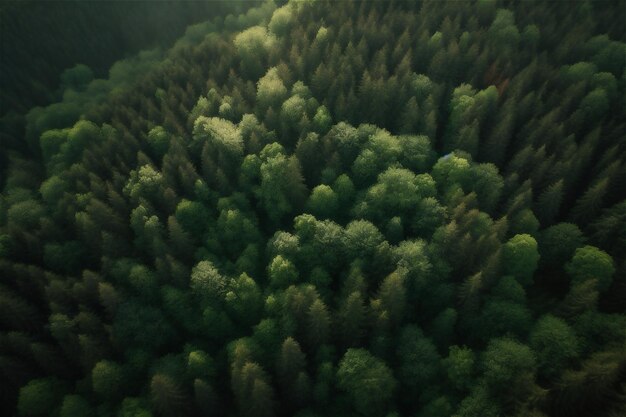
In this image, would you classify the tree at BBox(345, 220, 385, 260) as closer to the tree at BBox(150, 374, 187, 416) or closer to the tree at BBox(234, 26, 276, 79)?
the tree at BBox(150, 374, 187, 416)

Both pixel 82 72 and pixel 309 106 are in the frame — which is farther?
pixel 82 72

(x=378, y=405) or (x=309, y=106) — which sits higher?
(x=309, y=106)

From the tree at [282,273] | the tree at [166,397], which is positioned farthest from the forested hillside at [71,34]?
the tree at [166,397]

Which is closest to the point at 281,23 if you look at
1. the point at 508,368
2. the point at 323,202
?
the point at 323,202

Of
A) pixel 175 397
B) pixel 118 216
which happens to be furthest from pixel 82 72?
pixel 175 397

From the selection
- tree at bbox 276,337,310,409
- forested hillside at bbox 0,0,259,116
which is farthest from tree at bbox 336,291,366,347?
forested hillside at bbox 0,0,259,116

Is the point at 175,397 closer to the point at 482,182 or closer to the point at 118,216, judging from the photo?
the point at 118,216
